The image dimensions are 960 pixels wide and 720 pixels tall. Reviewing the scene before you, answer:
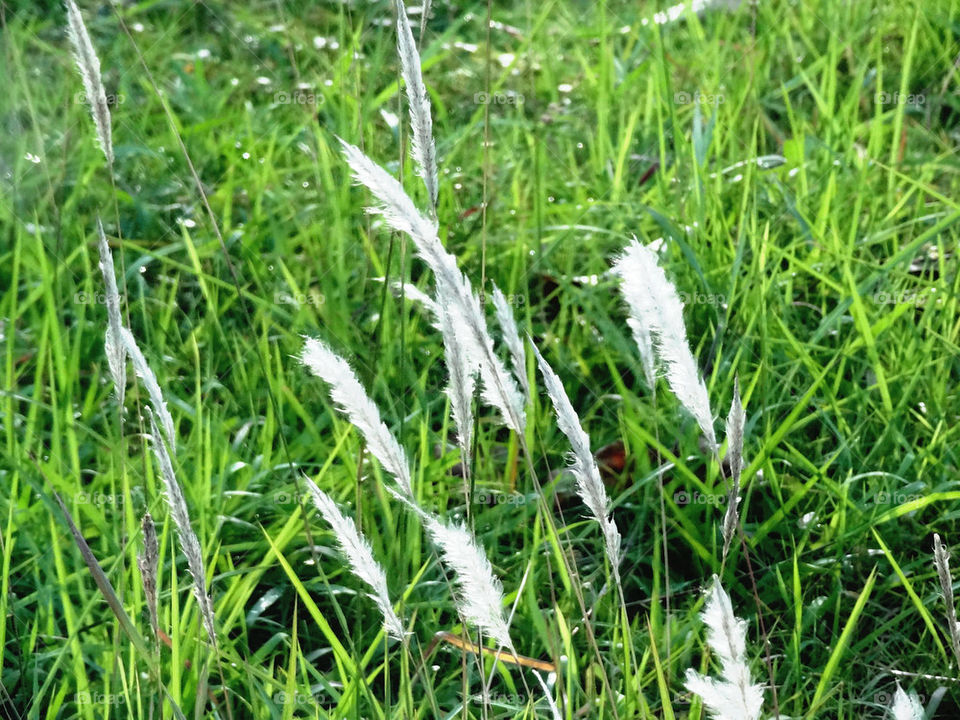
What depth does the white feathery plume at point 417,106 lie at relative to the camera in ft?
2.79

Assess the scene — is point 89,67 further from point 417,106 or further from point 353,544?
point 353,544

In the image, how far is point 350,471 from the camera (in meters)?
1.61

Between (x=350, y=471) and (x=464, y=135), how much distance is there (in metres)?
1.08

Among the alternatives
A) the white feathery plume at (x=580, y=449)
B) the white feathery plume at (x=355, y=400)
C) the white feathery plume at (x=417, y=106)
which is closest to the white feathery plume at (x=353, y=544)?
the white feathery plume at (x=355, y=400)

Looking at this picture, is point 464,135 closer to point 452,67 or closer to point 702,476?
point 452,67

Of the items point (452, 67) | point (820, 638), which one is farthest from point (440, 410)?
point (452, 67)

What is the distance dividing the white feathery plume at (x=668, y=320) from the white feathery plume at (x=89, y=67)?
0.55m

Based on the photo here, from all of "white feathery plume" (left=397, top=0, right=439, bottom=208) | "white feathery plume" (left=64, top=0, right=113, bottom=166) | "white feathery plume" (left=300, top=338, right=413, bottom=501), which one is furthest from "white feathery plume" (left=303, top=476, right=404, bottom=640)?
"white feathery plume" (left=64, top=0, right=113, bottom=166)

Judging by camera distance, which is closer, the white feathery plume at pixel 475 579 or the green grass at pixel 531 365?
the white feathery plume at pixel 475 579

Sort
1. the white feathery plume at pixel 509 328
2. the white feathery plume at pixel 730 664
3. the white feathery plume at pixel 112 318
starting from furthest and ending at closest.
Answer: the white feathery plume at pixel 112 318 < the white feathery plume at pixel 509 328 < the white feathery plume at pixel 730 664

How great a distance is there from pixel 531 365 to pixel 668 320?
1.15m

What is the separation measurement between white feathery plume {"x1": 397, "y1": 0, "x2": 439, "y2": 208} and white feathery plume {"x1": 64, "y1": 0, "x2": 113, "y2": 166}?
0.31m

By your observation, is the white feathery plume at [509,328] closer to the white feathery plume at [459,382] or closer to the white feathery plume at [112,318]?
the white feathery plume at [459,382]

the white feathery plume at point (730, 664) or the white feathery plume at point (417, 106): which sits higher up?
the white feathery plume at point (417, 106)
